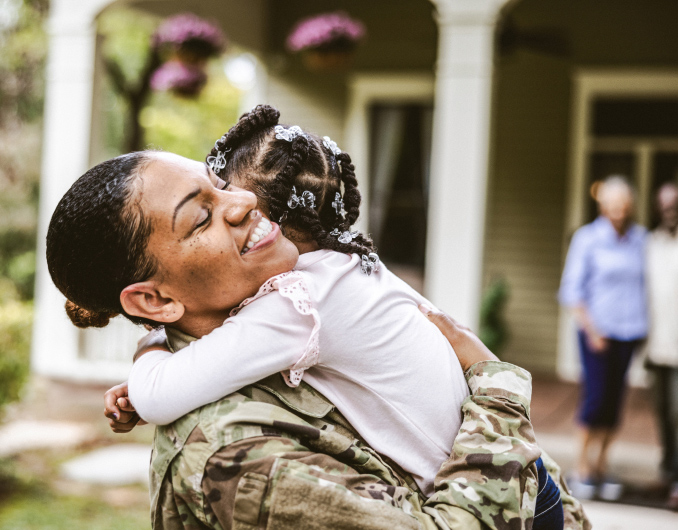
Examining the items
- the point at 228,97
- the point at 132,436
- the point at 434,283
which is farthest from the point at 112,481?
the point at 228,97

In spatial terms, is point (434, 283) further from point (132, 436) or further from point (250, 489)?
point (250, 489)

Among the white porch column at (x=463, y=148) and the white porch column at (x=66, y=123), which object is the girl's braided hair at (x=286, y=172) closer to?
the white porch column at (x=463, y=148)

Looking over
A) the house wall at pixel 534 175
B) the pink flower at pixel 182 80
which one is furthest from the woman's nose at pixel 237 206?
the house wall at pixel 534 175

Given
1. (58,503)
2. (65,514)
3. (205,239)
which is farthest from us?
(58,503)

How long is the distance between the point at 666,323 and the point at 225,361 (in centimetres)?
483

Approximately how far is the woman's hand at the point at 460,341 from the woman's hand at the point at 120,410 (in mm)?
613

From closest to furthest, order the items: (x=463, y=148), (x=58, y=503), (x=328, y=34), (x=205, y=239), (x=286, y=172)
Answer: (x=205, y=239)
(x=286, y=172)
(x=58, y=503)
(x=463, y=148)
(x=328, y=34)

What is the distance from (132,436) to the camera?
6.91 meters

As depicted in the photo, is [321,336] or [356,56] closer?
[321,336]

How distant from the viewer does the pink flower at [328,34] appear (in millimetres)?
7410

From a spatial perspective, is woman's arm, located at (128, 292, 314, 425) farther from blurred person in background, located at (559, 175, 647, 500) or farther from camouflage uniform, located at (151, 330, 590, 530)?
blurred person in background, located at (559, 175, 647, 500)

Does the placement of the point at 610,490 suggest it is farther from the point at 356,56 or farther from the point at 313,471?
the point at 356,56

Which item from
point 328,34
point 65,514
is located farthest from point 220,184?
point 328,34

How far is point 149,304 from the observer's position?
135 centimetres
